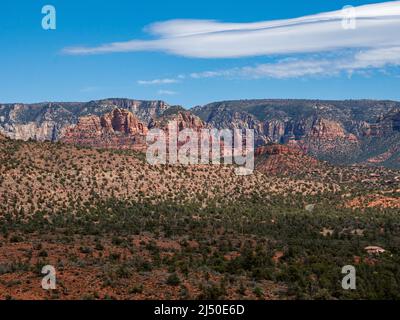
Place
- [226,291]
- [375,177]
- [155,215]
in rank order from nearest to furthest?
1. [226,291]
2. [155,215]
3. [375,177]

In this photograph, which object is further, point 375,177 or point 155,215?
point 375,177

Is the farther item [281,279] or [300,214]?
[300,214]

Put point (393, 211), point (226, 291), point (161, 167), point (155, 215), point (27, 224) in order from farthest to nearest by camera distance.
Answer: point (161, 167) < point (393, 211) < point (155, 215) < point (27, 224) < point (226, 291)
